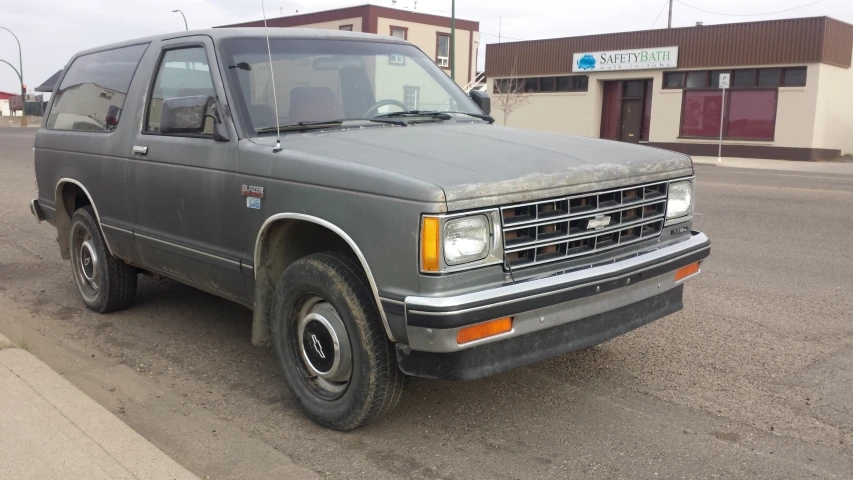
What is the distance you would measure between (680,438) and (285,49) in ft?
9.90

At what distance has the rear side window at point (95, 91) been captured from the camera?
17.5ft

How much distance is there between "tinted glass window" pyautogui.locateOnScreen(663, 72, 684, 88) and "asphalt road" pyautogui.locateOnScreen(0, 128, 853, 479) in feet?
85.0

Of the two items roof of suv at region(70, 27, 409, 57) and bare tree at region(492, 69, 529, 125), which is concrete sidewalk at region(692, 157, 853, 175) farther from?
roof of suv at region(70, 27, 409, 57)

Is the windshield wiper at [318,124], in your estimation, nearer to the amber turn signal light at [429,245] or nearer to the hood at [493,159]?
Result: the hood at [493,159]

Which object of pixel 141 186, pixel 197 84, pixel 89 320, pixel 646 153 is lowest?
pixel 89 320

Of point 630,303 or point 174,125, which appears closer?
point 630,303

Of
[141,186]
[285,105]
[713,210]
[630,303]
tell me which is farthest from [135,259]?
[713,210]

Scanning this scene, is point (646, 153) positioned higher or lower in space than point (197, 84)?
lower

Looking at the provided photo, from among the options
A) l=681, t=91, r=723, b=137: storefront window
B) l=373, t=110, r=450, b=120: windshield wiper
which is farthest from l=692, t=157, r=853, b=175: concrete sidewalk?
l=373, t=110, r=450, b=120: windshield wiper

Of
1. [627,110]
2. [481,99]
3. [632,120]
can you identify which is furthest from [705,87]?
[481,99]

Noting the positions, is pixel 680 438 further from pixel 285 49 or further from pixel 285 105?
pixel 285 49

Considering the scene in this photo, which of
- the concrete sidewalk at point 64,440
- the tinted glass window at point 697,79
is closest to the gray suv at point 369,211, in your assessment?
the concrete sidewalk at point 64,440

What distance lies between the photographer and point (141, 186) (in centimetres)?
494

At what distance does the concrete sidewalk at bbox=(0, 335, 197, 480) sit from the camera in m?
3.20
